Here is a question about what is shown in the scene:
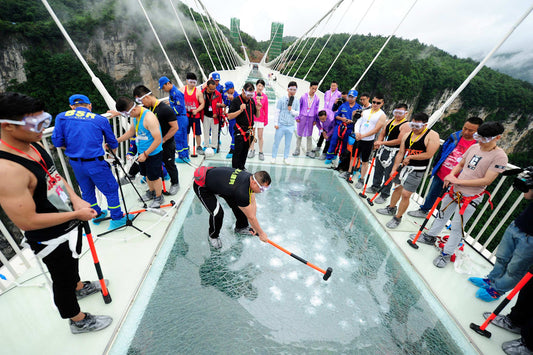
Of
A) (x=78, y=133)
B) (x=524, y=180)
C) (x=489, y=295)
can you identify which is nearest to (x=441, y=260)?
(x=489, y=295)

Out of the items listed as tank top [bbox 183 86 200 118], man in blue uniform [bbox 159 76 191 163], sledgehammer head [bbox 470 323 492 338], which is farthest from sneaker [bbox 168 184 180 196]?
sledgehammer head [bbox 470 323 492 338]

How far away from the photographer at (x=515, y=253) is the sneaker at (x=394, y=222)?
1.17 m

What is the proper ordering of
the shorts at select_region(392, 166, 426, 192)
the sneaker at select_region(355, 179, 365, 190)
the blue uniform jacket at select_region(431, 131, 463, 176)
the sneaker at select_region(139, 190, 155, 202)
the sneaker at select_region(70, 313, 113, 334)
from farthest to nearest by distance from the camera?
the sneaker at select_region(355, 179, 365, 190) → the sneaker at select_region(139, 190, 155, 202) → the shorts at select_region(392, 166, 426, 192) → the blue uniform jacket at select_region(431, 131, 463, 176) → the sneaker at select_region(70, 313, 113, 334)

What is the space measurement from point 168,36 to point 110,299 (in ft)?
229

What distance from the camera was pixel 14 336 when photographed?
1.88 meters

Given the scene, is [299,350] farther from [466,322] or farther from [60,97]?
[60,97]

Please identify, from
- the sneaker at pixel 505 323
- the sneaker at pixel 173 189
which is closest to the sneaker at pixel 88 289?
the sneaker at pixel 173 189

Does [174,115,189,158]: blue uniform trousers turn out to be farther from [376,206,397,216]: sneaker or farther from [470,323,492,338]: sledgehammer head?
[470,323,492,338]: sledgehammer head

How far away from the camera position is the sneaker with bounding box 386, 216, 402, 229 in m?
3.61

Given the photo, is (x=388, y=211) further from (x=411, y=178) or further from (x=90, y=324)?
(x=90, y=324)

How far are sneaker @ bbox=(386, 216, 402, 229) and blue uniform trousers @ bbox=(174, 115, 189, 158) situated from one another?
398 cm

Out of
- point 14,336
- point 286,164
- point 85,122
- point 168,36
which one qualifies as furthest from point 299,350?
point 168,36

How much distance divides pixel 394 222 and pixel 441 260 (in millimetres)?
773

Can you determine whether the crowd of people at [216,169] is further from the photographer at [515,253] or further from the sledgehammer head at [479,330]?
the sledgehammer head at [479,330]
